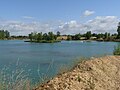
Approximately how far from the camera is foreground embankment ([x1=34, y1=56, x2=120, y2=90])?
873cm

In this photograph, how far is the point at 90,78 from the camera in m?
9.89

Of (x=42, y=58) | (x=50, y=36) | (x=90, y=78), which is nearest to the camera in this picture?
(x=90, y=78)

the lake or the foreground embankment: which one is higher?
the foreground embankment

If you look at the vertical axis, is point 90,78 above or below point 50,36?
above

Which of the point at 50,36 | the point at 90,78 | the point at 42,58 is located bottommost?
the point at 42,58

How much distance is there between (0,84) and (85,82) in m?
2.91

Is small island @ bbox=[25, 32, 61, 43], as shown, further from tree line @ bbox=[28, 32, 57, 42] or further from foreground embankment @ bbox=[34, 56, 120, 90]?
foreground embankment @ bbox=[34, 56, 120, 90]

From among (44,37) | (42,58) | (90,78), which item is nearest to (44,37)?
(44,37)

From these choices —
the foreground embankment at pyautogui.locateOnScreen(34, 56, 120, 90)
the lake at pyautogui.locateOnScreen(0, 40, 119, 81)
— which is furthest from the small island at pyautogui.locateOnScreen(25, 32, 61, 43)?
the foreground embankment at pyautogui.locateOnScreen(34, 56, 120, 90)

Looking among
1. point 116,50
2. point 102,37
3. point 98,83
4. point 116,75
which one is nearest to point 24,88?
point 98,83

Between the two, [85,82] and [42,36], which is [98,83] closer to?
[85,82]

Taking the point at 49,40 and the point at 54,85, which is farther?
the point at 49,40

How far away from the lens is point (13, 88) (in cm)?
955

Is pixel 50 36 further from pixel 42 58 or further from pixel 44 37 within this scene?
pixel 42 58
